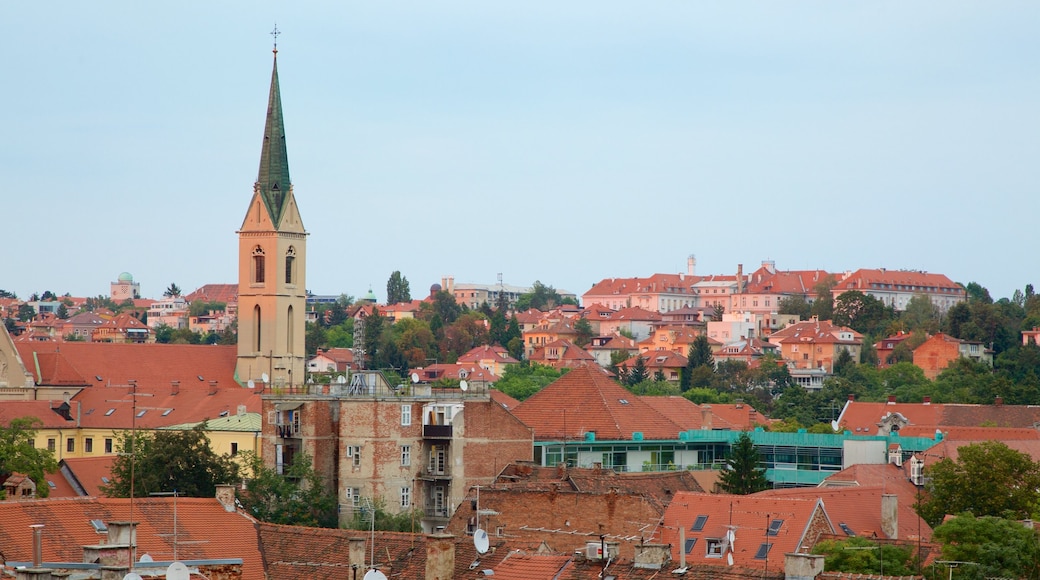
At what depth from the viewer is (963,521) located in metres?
39.0

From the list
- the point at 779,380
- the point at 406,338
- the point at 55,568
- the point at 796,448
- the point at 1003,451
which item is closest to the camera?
the point at 55,568

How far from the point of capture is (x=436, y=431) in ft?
192

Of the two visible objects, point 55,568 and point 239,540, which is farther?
point 239,540

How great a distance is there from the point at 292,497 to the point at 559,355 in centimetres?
12344

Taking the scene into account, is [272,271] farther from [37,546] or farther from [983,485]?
[37,546]

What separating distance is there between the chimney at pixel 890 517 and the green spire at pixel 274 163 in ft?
179

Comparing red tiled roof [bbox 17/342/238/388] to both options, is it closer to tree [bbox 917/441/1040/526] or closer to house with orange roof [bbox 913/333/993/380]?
tree [bbox 917/441/1040/526]

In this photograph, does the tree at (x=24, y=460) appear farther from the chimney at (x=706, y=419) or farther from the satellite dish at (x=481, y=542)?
the satellite dish at (x=481, y=542)

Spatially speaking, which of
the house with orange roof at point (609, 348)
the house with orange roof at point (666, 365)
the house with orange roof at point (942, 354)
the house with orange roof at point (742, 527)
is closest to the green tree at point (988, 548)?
the house with orange roof at point (742, 527)

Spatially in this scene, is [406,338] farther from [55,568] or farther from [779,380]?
[55,568]

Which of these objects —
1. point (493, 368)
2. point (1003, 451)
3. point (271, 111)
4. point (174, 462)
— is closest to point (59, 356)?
point (271, 111)

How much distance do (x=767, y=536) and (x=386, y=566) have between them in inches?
445

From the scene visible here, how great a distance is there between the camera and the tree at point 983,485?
49.9 meters

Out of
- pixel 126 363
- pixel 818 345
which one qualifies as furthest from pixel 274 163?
pixel 818 345
